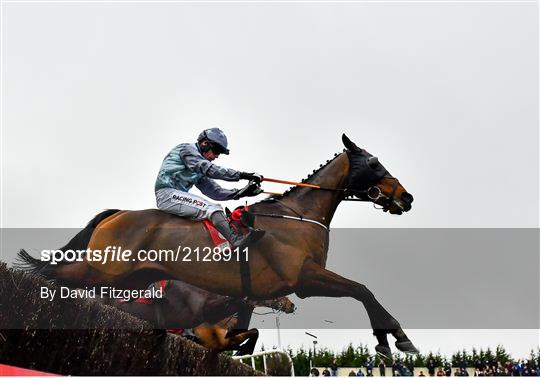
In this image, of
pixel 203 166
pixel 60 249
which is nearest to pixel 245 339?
pixel 203 166

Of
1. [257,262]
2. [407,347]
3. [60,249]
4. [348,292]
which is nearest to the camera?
[407,347]

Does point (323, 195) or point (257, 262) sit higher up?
point (323, 195)

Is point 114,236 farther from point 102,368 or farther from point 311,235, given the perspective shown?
point 311,235

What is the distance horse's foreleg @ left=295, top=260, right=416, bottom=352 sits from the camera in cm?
914

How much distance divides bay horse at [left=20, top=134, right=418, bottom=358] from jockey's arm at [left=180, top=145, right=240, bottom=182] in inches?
22.8

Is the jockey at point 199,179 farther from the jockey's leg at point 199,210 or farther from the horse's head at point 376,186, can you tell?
the horse's head at point 376,186

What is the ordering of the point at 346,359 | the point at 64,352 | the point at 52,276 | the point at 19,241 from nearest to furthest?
the point at 64,352 < the point at 52,276 < the point at 19,241 < the point at 346,359

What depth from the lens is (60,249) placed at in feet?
31.8

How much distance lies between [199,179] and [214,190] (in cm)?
26

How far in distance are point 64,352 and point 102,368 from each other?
2.19 ft

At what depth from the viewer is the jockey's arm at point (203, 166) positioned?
941 cm

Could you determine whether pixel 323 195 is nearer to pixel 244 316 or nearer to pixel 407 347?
pixel 244 316

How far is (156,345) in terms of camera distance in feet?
33.0

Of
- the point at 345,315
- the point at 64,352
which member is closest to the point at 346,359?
the point at 345,315
